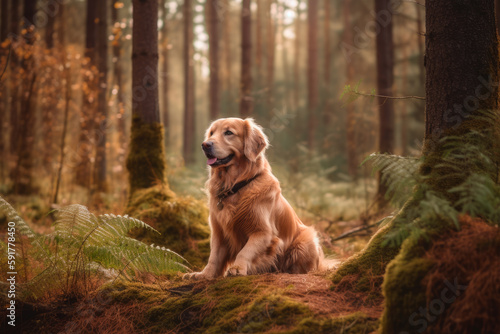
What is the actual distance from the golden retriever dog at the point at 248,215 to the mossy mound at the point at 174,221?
3.80 feet

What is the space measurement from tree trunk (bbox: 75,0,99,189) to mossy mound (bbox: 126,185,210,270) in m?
5.20

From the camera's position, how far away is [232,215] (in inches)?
161

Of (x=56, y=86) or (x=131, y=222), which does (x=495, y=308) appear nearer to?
(x=131, y=222)

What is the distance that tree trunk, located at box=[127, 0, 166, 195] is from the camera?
626cm

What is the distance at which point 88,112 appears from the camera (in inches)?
422

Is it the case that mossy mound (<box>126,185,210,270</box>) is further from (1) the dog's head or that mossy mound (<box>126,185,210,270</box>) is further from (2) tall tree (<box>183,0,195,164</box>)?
(2) tall tree (<box>183,0,195,164</box>)

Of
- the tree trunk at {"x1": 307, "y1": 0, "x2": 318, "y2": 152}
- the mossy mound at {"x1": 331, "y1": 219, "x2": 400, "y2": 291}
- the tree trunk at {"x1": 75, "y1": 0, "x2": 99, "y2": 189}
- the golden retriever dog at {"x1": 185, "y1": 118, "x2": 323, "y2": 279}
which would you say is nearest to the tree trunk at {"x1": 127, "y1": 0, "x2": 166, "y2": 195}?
the golden retriever dog at {"x1": 185, "y1": 118, "x2": 323, "y2": 279}

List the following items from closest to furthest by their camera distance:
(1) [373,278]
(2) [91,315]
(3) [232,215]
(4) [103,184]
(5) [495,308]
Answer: (5) [495,308], (1) [373,278], (2) [91,315], (3) [232,215], (4) [103,184]

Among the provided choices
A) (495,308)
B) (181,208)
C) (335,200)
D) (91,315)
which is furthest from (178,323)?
(335,200)

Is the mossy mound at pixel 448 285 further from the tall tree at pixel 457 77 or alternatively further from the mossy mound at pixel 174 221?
the mossy mound at pixel 174 221

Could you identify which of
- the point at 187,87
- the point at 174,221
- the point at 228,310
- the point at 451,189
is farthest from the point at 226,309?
the point at 187,87

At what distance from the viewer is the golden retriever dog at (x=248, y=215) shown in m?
4.01

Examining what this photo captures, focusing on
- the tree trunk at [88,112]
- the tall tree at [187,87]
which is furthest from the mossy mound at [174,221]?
the tall tree at [187,87]

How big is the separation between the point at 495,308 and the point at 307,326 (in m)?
1.09
